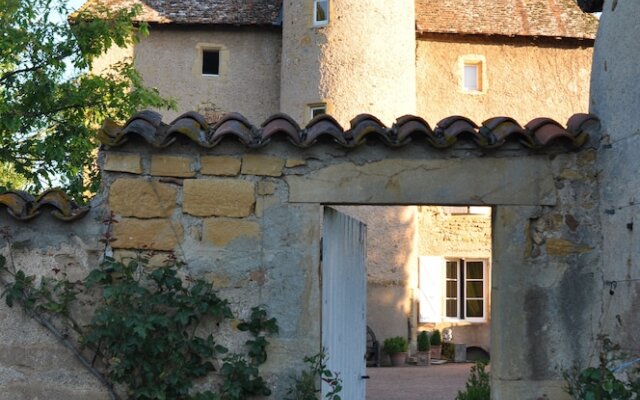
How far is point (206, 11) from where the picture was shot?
65.1 ft

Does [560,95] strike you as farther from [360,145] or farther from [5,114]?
[360,145]

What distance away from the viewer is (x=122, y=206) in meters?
5.82

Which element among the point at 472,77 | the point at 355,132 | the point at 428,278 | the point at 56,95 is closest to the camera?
the point at 355,132

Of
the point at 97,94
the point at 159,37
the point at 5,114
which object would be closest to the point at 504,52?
the point at 159,37

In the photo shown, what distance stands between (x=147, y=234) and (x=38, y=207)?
707 millimetres

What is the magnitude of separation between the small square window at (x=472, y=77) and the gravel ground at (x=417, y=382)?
6.51 meters

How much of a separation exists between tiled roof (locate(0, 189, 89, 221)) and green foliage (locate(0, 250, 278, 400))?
316mm

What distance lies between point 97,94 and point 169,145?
677cm

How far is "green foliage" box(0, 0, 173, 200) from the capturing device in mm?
11602

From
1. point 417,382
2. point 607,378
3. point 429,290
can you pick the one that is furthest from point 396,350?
point 607,378

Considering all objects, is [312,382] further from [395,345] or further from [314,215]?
[395,345]

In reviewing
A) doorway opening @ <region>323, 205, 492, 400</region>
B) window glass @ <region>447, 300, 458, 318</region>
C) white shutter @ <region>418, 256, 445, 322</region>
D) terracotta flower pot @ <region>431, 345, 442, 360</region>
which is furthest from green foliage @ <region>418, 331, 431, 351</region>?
window glass @ <region>447, 300, 458, 318</region>

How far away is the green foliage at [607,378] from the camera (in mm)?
5055

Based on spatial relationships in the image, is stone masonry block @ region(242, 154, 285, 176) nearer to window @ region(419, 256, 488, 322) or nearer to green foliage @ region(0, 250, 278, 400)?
green foliage @ region(0, 250, 278, 400)
